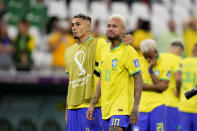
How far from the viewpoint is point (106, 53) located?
286 inches

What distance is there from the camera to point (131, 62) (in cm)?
692

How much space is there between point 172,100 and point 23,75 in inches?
192

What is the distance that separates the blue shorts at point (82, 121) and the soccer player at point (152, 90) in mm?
1652

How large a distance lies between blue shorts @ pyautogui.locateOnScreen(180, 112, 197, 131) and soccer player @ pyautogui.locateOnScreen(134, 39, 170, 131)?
1688 mm

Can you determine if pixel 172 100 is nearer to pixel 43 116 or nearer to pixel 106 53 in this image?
pixel 106 53

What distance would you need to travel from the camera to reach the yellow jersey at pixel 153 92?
29.7 ft

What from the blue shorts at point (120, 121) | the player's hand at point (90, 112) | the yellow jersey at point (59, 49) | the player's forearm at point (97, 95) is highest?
the yellow jersey at point (59, 49)

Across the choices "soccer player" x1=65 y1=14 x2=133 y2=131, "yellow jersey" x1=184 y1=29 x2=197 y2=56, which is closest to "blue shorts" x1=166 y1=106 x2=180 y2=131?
"soccer player" x1=65 y1=14 x2=133 y2=131

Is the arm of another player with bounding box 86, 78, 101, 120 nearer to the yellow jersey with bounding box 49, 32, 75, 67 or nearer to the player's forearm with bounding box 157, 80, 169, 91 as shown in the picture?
the player's forearm with bounding box 157, 80, 169, 91

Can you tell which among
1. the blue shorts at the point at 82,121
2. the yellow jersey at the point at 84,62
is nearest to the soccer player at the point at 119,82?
the blue shorts at the point at 82,121

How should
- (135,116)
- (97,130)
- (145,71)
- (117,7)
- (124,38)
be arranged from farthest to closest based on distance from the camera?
1. (117,7)
2. (145,71)
3. (97,130)
4. (124,38)
5. (135,116)

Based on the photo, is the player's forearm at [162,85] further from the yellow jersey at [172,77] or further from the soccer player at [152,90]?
the yellow jersey at [172,77]

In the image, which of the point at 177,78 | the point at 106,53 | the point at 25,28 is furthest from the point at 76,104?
the point at 25,28

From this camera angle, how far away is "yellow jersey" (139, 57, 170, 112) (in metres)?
9.05
